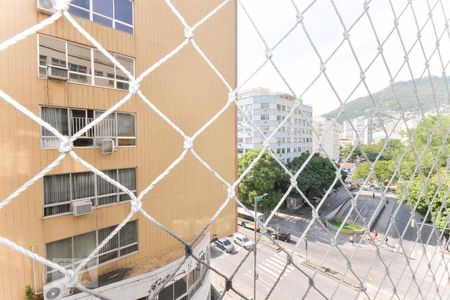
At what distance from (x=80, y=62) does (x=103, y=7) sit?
1.22ft

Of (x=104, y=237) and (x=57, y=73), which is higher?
(x=57, y=73)

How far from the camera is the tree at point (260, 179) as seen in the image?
551cm

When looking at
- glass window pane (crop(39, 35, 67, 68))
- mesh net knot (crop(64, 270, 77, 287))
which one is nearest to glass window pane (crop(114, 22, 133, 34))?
glass window pane (crop(39, 35, 67, 68))

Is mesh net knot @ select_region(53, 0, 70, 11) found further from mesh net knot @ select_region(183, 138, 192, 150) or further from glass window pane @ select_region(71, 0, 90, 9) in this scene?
glass window pane @ select_region(71, 0, 90, 9)

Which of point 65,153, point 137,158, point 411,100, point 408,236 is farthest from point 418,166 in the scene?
point 408,236

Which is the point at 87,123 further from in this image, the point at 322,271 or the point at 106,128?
the point at 322,271

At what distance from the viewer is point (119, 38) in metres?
1.44

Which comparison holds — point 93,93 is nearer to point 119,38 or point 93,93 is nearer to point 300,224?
point 119,38

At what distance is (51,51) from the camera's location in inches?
47.8

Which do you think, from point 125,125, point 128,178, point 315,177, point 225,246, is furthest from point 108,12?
point 315,177

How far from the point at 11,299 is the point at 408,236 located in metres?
6.74

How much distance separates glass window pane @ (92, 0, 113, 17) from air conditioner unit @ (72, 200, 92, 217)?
44.0 inches

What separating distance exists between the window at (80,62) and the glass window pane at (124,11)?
0.24 metres

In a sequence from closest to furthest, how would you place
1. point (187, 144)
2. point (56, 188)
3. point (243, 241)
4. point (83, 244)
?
point (187, 144) → point (56, 188) → point (83, 244) → point (243, 241)
